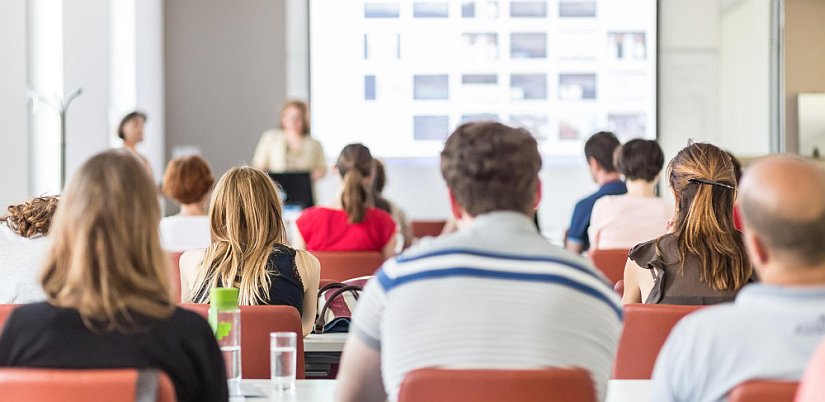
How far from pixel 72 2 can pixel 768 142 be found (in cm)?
613

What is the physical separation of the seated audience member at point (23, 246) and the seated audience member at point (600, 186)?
3.48 meters

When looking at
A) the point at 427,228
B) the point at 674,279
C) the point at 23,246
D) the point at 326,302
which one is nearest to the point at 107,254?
the point at 23,246

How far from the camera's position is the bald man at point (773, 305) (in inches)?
69.9

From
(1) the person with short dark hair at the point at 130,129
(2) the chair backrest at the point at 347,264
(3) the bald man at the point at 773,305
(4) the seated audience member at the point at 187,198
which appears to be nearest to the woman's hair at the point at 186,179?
(4) the seated audience member at the point at 187,198

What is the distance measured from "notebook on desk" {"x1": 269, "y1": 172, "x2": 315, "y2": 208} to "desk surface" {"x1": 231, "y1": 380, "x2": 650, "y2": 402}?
5.78 metres

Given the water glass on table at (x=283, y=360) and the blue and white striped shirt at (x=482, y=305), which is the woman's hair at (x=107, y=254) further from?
the water glass on table at (x=283, y=360)

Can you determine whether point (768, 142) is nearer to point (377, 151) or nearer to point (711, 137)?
point (711, 137)

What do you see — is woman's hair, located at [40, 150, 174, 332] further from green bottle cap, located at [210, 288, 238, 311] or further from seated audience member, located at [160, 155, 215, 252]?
seated audience member, located at [160, 155, 215, 252]

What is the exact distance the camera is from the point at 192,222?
5.45 metres

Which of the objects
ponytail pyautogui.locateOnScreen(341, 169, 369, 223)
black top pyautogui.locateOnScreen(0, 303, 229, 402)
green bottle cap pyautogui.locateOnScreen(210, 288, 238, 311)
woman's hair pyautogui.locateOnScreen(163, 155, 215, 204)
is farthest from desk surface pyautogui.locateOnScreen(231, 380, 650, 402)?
ponytail pyautogui.locateOnScreen(341, 169, 369, 223)

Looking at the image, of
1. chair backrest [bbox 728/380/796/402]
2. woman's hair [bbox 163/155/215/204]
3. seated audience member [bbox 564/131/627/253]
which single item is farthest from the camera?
seated audience member [bbox 564/131/627/253]

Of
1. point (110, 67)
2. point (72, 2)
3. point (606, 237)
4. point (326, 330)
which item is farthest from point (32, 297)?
point (110, 67)

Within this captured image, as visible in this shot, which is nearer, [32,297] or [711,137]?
[32,297]

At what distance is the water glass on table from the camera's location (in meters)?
2.54
